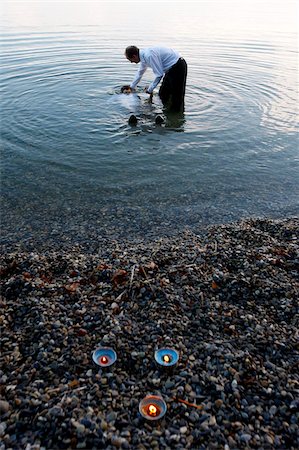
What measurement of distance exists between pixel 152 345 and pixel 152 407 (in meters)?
1.02

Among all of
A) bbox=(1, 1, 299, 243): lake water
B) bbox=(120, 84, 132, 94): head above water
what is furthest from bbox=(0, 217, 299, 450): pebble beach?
bbox=(120, 84, 132, 94): head above water

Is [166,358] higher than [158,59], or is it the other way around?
[158,59]

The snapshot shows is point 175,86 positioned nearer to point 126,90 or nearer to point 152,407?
point 126,90

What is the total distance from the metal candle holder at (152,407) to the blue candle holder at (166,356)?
1.64 ft

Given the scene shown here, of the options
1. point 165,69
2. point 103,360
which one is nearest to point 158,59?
point 165,69

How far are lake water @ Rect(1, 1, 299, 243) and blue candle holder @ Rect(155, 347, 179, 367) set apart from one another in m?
4.32

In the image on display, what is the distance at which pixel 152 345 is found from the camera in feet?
17.9

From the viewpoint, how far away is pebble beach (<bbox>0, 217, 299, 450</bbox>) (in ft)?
14.2

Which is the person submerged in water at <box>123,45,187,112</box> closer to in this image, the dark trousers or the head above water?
the dark trousers

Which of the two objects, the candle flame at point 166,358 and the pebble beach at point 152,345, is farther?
the candle flame at point 166,358

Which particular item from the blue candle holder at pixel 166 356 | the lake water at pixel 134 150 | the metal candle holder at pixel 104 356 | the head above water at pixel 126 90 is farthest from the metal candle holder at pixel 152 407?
the head above water at pixel 126 90

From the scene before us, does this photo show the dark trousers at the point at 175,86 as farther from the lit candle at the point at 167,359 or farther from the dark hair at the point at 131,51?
the lit candle at the point at 167,359

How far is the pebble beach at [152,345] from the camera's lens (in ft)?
14.2

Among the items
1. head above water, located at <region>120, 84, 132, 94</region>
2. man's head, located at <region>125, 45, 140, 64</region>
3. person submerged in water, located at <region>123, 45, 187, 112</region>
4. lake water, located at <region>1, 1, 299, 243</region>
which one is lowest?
lake water, located at <region>1, 1, 299, 243</region>
